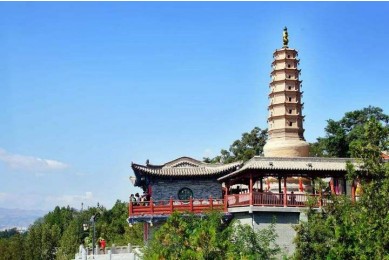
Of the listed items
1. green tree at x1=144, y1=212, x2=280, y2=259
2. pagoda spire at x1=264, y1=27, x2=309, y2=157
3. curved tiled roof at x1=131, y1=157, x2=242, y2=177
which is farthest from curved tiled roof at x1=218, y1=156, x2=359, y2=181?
pagoda spire at x1=264, y1=27, x2=309, y2=157

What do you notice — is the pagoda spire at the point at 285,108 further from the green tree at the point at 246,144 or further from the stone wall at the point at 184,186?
the green tree at the point at 246,144

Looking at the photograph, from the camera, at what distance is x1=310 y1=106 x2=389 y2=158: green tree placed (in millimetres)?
50625

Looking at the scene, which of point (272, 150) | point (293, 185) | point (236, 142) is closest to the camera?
point (293, 185)

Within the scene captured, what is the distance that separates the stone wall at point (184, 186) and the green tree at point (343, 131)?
22963mm

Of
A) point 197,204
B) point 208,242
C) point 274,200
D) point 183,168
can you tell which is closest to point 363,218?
point 208,242

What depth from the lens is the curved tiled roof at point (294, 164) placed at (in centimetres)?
2500

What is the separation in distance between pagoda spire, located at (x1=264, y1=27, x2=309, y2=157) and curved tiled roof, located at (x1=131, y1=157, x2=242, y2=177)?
8663mm

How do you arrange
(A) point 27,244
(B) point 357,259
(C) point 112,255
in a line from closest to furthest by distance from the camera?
(B) point 357,259 < (C) point 112,255 < (A) point 27,244

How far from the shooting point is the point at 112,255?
87.1 feet

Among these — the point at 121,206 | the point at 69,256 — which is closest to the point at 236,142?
the point at 121,206

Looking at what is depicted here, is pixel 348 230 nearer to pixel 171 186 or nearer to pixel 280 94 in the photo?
pixel 171 186

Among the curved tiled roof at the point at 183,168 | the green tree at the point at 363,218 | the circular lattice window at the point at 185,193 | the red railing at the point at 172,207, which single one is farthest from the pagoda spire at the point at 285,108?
the green tree at the point at 363,218

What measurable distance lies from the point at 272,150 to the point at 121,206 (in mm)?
37436

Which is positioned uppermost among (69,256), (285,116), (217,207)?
(285,116)
